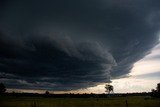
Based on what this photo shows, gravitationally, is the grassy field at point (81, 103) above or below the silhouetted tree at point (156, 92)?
below

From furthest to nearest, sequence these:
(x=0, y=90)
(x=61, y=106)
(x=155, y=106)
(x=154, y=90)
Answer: (x=0, y=90) → (x=154, y=90) → (x=155, y=106) → (x=61, y=106)

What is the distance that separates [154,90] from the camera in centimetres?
9494

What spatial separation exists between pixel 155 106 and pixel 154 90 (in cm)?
5884

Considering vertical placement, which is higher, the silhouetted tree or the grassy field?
the silhouetted tree

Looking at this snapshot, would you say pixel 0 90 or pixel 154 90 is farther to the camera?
pixel 0 90

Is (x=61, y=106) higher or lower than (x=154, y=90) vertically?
lower

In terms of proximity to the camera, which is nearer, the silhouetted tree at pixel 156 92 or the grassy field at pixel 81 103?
the grassy field at pixel 81 103

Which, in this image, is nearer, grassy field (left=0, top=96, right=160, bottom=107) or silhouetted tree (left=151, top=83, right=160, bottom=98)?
grassy field (left=0, top=96, right=160, bottom=107)

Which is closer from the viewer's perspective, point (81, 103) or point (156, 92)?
point (81, 103)

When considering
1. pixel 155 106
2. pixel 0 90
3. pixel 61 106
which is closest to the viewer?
pixel 61 106

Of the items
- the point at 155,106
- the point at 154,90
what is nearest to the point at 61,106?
the point at 155,106

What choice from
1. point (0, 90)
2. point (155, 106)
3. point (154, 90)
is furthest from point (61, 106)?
point (0, 90)

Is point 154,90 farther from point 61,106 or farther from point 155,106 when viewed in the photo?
point 61,106

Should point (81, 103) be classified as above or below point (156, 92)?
below
